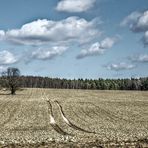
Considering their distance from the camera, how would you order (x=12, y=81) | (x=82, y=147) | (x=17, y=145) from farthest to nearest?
(x=12, y=81) → (x=17, y=145) → (x=82, y=147)

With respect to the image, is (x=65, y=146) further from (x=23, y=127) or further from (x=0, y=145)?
(x=23, y=127)

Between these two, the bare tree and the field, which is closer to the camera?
the field

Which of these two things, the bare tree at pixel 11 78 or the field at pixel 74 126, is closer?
the field at pixel 74 126

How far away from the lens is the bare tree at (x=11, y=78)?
13400cm

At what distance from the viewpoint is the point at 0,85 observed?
142750mm

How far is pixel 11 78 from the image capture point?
440 feet

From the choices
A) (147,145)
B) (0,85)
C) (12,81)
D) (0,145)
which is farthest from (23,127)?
(0,85)

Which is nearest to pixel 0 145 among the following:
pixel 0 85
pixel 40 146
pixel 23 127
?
pixel 40 146

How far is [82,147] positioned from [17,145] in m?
3.88

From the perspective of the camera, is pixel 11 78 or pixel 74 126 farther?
pixel 11 78

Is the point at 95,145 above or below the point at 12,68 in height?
below

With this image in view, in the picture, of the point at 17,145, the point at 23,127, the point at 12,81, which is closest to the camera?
the point at 17,145

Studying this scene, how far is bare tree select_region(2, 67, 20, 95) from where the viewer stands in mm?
134000

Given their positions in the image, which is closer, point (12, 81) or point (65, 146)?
point (65, 146)
